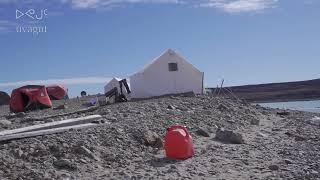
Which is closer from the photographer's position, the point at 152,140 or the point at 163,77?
the point at 152,140

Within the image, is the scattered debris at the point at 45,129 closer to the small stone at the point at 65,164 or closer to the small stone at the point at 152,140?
the small stone at the point at 152,140

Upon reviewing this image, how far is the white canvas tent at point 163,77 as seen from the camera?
28891 mm

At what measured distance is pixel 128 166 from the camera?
9.93 m

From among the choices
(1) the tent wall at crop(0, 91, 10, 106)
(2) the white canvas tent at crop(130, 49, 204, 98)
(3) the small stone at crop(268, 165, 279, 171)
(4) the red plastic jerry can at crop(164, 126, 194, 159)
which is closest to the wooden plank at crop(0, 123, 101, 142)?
(4) the red plastic jerry can at crop(164, 126, 194, 159)

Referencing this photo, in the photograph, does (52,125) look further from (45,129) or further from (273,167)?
(273,167)

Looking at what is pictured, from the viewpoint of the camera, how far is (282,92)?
265ft

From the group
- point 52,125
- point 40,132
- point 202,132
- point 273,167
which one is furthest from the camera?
point 202,132

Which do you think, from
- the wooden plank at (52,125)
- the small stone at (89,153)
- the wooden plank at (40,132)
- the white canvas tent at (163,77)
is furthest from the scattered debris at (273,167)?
the white canvas tent at (163,77)

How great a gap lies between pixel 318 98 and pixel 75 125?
198 feet

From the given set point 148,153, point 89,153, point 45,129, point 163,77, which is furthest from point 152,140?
point 163,77

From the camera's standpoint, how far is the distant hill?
71.4m

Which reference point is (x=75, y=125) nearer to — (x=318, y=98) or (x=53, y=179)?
(x=53, y=179)

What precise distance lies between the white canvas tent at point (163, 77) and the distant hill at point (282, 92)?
32.0 meters

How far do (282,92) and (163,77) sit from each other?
179 feet
